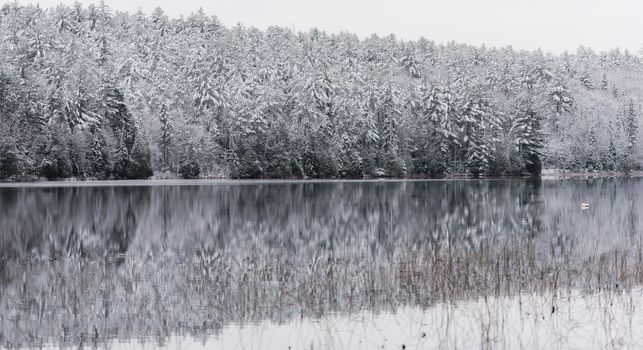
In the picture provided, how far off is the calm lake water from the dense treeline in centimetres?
3920

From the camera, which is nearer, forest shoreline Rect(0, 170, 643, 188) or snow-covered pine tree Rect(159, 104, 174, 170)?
forest shoreline Rect(0, 170, 643, 188)

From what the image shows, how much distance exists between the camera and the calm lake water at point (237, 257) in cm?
1341

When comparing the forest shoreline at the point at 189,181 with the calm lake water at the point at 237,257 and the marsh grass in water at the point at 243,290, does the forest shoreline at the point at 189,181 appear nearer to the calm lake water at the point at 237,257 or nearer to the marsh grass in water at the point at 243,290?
the calm lake water at the point at 237,257

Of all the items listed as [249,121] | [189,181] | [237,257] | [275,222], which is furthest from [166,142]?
[237,257]

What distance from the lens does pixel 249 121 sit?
9331cm

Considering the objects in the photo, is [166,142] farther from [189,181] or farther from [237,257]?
[237,257]

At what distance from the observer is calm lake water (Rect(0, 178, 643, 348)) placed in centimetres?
1341

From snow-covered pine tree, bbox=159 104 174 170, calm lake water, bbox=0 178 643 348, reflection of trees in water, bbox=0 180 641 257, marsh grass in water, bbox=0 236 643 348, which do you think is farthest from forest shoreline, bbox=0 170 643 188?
marsh grass in water, bbox=0 236 643 348

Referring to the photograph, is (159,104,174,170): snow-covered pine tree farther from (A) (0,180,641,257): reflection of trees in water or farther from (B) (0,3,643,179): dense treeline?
(A) (0,180,641,257): reflection of trees in water

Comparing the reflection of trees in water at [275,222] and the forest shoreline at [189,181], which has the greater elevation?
the forest shoreline at [189,181]

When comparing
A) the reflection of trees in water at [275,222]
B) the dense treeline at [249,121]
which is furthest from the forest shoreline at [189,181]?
the reflection of trees in water at [275,222]

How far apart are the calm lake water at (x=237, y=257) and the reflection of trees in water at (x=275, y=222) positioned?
3.1 inches

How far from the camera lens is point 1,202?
46.3m

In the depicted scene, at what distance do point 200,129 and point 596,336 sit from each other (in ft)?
280
